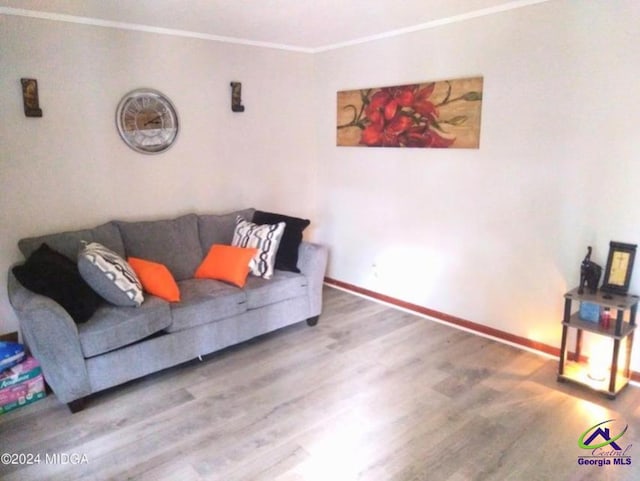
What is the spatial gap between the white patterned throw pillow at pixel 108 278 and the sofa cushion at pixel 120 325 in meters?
0.06

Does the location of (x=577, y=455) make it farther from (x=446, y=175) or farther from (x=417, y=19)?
(x=417, y=19)

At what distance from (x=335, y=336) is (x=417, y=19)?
2479mm

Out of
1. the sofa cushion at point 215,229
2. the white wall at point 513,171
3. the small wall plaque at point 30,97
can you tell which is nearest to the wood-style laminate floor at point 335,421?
the white wall at point 513,171

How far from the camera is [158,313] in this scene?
2840mm

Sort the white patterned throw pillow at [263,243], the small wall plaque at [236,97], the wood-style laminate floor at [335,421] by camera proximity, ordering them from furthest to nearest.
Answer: the small wall plaque at [236,97], the white patterned throw pillow at [263,243], the wood-style laminate floor at [335,421]

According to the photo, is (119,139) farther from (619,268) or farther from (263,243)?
(619,268)

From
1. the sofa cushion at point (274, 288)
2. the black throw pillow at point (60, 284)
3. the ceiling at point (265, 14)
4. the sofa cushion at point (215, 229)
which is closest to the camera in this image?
Answer: the black throw pillow at point (60, 284)

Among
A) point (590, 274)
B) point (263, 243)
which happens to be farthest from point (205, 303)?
point (590, 274)

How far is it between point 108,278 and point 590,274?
115 inches

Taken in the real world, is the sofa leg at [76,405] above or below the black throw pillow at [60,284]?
below

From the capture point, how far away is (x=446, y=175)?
3627mm

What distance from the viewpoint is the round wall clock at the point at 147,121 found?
352cm

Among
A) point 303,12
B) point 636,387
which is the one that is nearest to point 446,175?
point 303,12

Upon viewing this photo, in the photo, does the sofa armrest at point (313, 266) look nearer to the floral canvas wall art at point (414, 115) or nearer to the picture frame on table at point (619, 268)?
the floral canvas wall art at point (414, 115)
